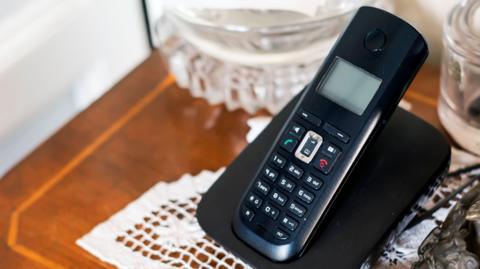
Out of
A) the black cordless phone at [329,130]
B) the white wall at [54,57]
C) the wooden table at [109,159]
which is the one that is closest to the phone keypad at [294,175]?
the black cordless phone at [329,130]

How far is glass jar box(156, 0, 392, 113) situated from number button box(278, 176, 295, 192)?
0.44 feet

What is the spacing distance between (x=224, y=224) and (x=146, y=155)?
4.7 inches

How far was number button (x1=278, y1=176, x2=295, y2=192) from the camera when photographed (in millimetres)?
430

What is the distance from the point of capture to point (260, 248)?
44 centimetres

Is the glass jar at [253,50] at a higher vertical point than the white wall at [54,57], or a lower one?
higher

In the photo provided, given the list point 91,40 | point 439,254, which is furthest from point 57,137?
point 439,254

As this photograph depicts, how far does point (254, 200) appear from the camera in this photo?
0.44m

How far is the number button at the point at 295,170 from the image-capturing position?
43 centimetres

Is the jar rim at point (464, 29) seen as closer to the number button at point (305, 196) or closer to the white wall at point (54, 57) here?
the number button at point (305, 196)

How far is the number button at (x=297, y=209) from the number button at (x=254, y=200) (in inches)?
0.8

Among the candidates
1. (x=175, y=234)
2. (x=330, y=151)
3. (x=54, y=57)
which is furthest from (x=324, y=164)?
(x=54, y=57)

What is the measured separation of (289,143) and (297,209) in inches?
1.6

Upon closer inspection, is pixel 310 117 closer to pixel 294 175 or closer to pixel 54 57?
pixel 294 175

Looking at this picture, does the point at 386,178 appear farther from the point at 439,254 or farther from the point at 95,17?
the point at 95,17
